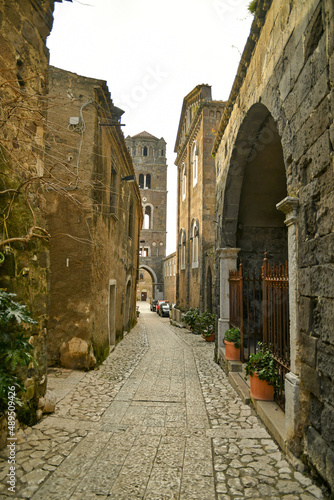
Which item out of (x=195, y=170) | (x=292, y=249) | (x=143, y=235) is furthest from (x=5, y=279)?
(x=143, y=235)

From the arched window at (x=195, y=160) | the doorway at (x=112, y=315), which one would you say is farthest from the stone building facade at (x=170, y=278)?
the doorway at (x=112, y=315)

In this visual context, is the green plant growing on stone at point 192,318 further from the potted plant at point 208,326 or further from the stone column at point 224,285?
the stone column at point 224,285

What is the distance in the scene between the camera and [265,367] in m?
4.33

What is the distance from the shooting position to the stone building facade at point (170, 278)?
2806 cm

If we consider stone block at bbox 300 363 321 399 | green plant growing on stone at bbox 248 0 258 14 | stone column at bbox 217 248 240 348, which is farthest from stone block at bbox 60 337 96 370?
green plant growing on stone at bbox 248 0 258 14

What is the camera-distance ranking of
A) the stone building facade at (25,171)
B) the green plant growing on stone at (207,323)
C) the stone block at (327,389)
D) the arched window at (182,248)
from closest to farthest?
the stone block at (327,389) < the stone building facade at (25,171) < the green plant growing on stone at (207,323) < the arched window at (182,248)

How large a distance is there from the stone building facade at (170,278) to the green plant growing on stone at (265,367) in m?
23.0

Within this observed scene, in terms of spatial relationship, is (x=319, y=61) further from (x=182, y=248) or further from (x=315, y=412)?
(x=182, y=248)

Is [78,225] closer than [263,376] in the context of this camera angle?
No

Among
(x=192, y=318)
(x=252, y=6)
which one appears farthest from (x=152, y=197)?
(x=252, y=6)

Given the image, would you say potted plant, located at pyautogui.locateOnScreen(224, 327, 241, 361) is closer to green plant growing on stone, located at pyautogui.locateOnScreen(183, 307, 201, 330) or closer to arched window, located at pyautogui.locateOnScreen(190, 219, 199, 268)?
green plant growing on stone, located at pyautogui.locateOnScreen(183, 307, 201, 330)

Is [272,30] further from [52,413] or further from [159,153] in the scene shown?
[159,153]

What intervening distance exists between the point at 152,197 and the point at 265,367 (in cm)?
3352

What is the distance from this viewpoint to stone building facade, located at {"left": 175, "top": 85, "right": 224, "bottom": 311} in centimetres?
1578
